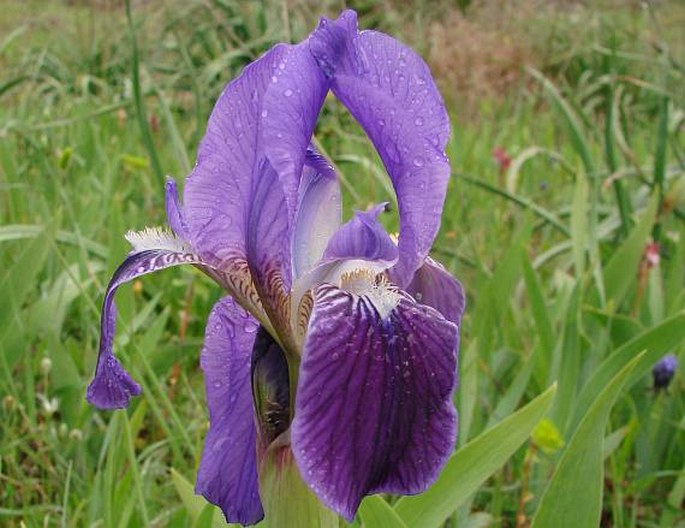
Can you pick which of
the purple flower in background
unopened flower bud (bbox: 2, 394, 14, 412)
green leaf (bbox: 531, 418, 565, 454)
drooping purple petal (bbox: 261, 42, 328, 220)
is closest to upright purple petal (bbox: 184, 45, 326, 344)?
drooping purple petal (bbox: 261, 42, 328, 220)

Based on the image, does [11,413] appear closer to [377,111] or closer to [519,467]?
[519,467]

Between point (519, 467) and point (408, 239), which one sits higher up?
point (408, 239)

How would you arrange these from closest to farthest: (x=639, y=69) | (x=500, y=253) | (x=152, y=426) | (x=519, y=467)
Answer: (x=519, y=467)
(x=152, y=426)
(x=500, y=253)
(x=639, y=69)

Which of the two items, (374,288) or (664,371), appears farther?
(664,371)

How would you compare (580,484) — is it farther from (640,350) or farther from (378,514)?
→ (640,350)

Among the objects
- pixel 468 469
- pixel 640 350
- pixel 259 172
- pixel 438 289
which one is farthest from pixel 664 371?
pixel 259 172

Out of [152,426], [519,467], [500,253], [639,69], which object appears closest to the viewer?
[519,467]

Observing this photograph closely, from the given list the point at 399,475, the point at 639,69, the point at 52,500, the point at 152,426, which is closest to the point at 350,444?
the point at 399,475
